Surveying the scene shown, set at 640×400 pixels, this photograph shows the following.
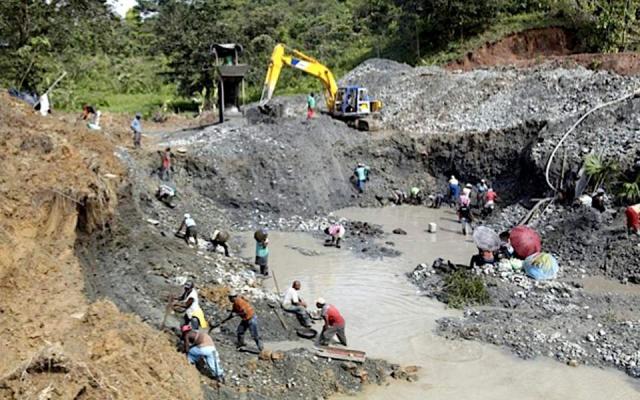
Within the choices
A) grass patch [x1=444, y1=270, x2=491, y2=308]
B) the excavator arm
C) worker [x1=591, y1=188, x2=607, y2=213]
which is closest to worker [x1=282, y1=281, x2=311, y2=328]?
grass patch [x1=444, y1=270, x2=491, y2=308]

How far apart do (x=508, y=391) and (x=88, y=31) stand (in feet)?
Result: 68.7

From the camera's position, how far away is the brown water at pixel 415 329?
40.9 feet

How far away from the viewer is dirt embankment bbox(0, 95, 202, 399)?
26.4 feet

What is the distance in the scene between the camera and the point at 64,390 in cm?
778

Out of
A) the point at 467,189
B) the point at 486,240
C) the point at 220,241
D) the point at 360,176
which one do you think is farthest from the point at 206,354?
the point at 360,176

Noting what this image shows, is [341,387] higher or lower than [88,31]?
lower

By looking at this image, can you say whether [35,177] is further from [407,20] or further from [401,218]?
[407,20]

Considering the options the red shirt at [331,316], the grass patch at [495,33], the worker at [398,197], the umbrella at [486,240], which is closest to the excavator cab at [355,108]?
the worker at [398,197]

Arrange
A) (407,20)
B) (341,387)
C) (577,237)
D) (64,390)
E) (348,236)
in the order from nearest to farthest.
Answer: (64,390)
(341,387)
(577,237)
(348,236)
(407,20)

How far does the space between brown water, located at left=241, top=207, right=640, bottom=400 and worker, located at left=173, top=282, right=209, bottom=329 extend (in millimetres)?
3364

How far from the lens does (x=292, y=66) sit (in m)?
29.5

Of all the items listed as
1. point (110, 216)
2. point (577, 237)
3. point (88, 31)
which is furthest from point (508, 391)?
point (88, 31)

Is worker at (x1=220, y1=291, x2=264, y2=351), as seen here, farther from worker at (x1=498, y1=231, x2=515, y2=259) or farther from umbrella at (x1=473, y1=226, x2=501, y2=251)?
worker at (x1=498, y1=231, x2=515, y2=259)

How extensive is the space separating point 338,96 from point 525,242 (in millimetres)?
13400
